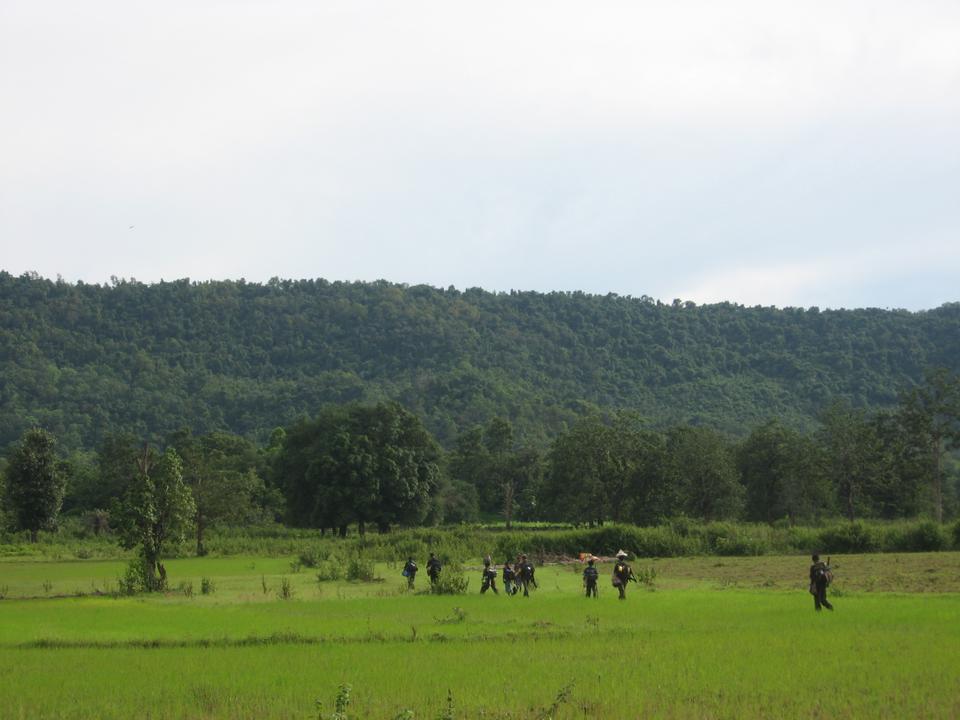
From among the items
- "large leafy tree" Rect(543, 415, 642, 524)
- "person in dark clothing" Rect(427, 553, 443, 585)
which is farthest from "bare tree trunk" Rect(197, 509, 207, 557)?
"large leafy tree" Rect(543, 415, 642, 524)

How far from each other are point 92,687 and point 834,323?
7171 inches

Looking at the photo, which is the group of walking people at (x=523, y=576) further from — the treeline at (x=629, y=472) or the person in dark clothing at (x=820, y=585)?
the treeline at (x=629, y=472)

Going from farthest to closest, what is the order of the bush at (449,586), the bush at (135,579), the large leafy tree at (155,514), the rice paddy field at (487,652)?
the large leafy tree at (155,514)
the bush at (135,579)
the bush at (449,586)
the rice paddy field at (487,652)

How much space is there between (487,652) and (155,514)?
2144cm

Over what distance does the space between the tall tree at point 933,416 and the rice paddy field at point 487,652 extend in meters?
47.9

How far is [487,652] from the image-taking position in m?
21.6

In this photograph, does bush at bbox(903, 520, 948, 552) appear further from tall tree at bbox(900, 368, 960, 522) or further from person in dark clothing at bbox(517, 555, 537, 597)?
person in dark clothing at bbox(517, 555, 537, 597)

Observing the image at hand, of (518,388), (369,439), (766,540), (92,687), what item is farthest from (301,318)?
(92,687)

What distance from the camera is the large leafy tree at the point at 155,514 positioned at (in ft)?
125

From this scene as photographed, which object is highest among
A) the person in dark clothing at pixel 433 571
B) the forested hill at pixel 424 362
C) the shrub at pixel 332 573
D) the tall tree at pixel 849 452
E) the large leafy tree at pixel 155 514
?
the forested hill at pixel 424 362

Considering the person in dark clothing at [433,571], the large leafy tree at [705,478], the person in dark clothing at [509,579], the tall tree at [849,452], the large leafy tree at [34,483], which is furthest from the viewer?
the tall tree at [849,452]

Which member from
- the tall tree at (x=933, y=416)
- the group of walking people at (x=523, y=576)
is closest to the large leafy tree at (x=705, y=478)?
the tall tree at (x=933, y=416)

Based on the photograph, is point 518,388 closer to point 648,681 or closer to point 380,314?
point 380,314

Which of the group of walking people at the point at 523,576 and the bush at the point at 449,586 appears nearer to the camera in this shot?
the group of walking people at the point at 523,576
